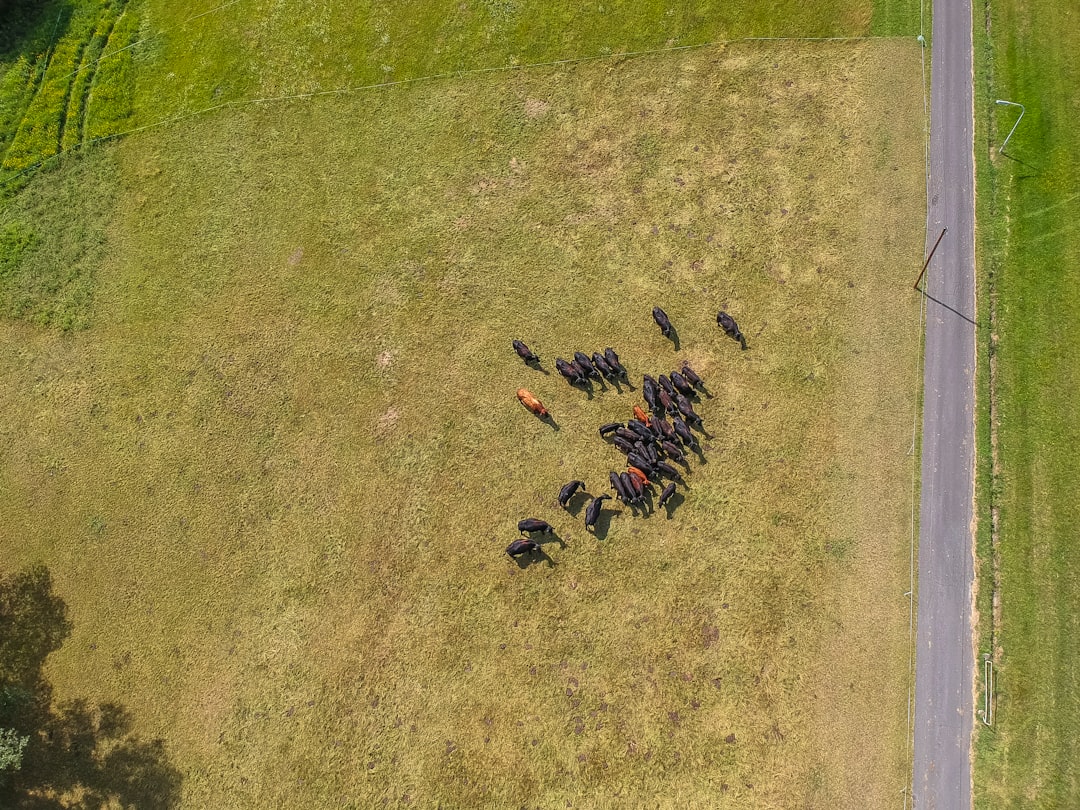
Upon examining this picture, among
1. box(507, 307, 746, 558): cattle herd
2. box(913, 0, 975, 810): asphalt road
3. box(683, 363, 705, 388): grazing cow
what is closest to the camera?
box(913, 0, 975, 810): asphalt road

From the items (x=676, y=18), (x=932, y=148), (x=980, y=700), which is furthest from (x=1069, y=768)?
(x=676, y=18)

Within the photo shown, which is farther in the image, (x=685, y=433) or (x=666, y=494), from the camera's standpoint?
(x=685, y=433)

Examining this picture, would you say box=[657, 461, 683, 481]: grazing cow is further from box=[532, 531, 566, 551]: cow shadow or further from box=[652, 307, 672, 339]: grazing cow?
box=[652, 307, 672, 339]: grazing cow

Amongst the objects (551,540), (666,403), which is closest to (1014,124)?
(666,403)

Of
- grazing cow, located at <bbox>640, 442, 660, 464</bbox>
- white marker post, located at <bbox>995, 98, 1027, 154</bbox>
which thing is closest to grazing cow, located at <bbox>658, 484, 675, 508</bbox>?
grazing cow, located at <bbox>640, 442, 660, 464</bbox>

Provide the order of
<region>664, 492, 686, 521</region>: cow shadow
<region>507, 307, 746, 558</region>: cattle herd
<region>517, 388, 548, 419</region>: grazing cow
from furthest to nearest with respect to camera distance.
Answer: <region>517, 388, 548, 419</region>: grazing cow, <region>664, 492, 686, 521</region>: cow shadow, <region>507, 307, 746, 558</region>: cattle herd

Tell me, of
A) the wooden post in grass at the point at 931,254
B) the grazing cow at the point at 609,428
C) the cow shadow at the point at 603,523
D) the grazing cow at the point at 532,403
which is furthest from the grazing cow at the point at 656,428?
the wooden post in grass at the point at 931,254

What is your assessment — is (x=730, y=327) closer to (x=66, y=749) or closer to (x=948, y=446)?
(x=948, y=446)
